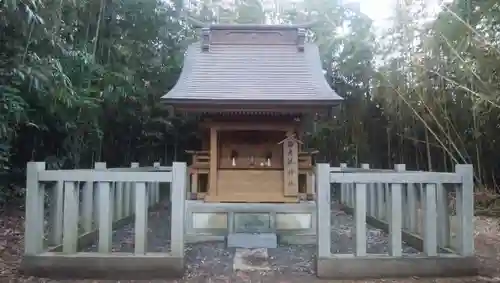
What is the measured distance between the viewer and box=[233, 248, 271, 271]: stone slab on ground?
12.6ft

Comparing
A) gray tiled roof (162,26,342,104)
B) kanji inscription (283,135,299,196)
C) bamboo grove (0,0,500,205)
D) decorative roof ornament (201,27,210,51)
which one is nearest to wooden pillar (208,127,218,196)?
gray tiled roof (162,26,342,104)

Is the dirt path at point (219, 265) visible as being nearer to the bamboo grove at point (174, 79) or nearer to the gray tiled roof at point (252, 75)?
the bamboo grove at point (174, 79)

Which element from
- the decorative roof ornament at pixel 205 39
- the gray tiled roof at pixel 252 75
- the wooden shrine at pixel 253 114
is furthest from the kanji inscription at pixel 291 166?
the decorative roof ornament at pixel 205 39

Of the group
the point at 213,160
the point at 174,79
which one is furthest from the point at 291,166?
the point at 174,79

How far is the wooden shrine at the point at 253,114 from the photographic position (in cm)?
537

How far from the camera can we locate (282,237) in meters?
5.19

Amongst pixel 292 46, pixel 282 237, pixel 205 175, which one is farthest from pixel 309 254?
pixel 292 46

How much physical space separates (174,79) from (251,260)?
A: 6.48 metres

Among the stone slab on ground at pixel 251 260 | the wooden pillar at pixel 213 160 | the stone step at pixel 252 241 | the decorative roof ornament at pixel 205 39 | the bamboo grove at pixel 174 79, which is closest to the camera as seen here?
the stone slab on ground at pixel 251 260

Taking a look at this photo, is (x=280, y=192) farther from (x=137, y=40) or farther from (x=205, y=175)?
(x=137, y=40)

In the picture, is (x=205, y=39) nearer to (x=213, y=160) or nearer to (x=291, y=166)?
(x=213, y=160)

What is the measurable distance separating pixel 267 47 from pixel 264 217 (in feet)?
9.08

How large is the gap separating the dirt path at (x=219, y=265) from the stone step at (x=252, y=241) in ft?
0.51

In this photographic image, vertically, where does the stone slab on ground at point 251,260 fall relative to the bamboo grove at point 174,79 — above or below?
below
